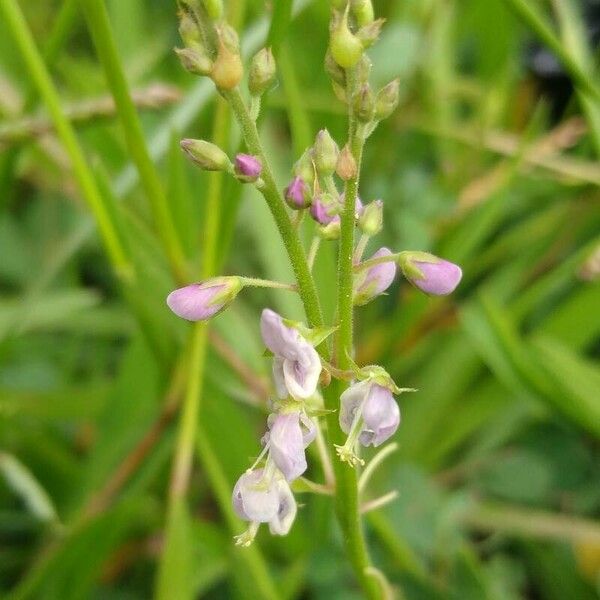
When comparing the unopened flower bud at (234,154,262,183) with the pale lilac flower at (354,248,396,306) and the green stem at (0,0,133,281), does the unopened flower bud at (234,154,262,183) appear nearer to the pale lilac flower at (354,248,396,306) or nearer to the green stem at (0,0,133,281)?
the pale lilac flower at (354,248,396,306)

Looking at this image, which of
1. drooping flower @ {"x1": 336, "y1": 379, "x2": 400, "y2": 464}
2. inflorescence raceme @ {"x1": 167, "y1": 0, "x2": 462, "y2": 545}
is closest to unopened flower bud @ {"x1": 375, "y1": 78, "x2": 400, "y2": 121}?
inflorescence raceme @ {"x1": 167, "y1": 0, "x2": 462, "y2": 545}

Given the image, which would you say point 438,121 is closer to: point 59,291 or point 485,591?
point 59,291

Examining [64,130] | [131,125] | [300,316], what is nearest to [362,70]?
[131,125]

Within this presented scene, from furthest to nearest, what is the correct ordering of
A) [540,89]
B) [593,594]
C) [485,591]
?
1. [540,89]
2. [593,594]
3. [485,591]

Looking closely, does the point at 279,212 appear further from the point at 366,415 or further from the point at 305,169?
the point at 366,415

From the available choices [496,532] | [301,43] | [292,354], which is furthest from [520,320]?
[292,354]
